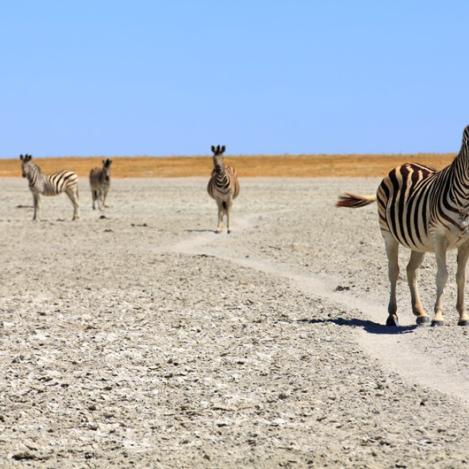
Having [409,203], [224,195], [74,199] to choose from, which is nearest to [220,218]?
[224,195]

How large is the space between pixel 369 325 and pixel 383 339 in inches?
34.2

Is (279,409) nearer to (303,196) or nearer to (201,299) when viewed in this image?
(201,299)

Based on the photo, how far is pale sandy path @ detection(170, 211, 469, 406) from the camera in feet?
27.0

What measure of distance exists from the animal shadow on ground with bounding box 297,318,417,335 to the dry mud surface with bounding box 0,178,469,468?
2cm

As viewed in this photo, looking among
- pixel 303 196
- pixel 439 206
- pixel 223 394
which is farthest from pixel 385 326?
pixel 303 196

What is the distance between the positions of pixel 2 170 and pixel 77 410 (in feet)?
246

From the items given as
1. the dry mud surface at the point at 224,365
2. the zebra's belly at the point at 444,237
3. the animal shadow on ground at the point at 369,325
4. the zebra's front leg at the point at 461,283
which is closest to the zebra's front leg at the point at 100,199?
the dry mud surface at the point at 224,365

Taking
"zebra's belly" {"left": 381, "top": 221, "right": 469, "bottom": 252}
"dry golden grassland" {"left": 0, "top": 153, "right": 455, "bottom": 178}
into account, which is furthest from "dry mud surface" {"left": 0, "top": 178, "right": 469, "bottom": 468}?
"dry golden grassland" {"left": 0, "top": 153, "right": 455, "bottom": 178}

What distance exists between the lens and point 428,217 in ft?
35.9

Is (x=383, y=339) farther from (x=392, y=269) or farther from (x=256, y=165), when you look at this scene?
(x=256, y=165)

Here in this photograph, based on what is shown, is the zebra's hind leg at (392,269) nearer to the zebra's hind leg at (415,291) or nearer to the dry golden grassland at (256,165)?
the zebra's hind leg at (415,291)

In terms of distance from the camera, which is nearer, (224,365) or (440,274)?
(224,365)

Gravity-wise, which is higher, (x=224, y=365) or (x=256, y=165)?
(x=256, y=165)

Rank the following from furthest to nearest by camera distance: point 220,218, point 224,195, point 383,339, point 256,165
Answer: point 256,165
point 224,195
point 220,218
point 383,339
